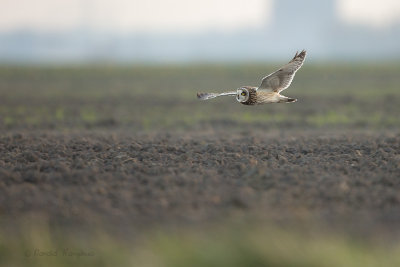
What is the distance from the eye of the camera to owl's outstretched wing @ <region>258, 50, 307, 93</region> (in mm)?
10711

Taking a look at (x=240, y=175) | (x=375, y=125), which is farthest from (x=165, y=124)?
(x=240, y=175)

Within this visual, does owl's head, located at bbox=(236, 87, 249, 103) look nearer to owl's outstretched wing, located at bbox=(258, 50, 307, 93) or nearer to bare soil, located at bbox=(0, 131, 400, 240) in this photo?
owl's outstretched wing, located at bbox=(258, 50, 307, 93)

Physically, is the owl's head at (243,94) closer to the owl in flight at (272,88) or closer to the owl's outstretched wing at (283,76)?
the owl in flight at (272,88)

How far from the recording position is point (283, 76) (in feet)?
35.9

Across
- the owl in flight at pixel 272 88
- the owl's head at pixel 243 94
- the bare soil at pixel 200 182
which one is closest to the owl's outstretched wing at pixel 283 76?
the owl in flight at pixel 272 88

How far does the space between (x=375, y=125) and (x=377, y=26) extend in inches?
6931

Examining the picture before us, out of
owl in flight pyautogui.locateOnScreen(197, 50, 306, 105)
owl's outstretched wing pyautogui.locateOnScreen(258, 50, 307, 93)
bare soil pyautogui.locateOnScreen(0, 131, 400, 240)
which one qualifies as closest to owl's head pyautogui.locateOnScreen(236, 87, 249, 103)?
owl in flight pyautogui.locateOnScreen(197, 50, 306, 105)

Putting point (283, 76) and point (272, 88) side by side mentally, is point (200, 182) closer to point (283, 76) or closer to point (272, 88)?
point (283, 76)

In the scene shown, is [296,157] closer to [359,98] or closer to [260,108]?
[260,108]

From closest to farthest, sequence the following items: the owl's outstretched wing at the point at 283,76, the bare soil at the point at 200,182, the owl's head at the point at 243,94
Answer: the bare soil at the point at 200,182 → the owl's outstretched wing at the point at 283,76 → the owl's head at the point at 243,94

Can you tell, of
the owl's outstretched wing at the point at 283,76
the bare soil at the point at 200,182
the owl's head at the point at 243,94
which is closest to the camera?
the bare soil at the point at 200,182

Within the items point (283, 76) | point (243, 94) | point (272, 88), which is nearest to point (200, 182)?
point (243, 94)

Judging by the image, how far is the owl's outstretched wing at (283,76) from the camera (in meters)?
10.7

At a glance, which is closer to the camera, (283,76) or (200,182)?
(200,182)
